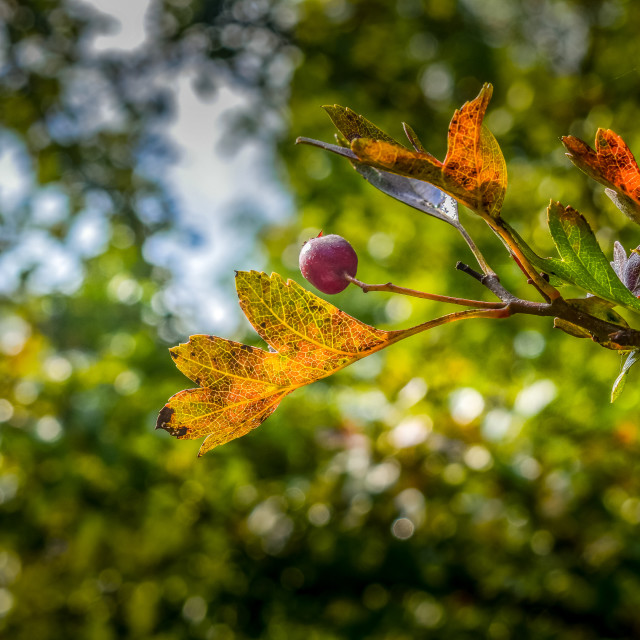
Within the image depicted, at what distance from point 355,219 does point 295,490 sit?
0.83m

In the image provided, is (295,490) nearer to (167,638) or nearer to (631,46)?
(167,638)

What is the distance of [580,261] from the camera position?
36 centimetres

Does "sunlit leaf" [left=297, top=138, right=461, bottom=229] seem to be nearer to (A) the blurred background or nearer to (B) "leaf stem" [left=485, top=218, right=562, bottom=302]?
(B) "leaf stem" [left=485, top=218, right=562, bottom=302]

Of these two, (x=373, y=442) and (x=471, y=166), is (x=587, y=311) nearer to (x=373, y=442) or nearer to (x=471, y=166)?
(x=471, y=166)

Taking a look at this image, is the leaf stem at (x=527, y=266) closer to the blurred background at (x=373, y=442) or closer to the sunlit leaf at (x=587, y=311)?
the sunlit leaf at (x=587, y=311)

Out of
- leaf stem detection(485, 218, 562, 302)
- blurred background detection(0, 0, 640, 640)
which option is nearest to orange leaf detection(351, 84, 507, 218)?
leaf stem detection(485, 218, 562, 302)

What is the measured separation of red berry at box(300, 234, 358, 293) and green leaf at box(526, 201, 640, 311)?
100mm

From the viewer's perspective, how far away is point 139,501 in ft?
5.44

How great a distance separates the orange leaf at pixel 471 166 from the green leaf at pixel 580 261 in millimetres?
34

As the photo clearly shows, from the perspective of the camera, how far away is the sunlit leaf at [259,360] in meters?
0.38

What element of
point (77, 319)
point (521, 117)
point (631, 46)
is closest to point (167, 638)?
point (77, 319)

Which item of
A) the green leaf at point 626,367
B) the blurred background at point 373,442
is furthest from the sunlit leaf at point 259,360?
the blurred background at point 373,442

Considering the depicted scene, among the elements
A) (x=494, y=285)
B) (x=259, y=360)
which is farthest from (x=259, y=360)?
(x=494, y=285)

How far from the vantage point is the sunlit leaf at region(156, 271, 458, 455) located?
38cm
